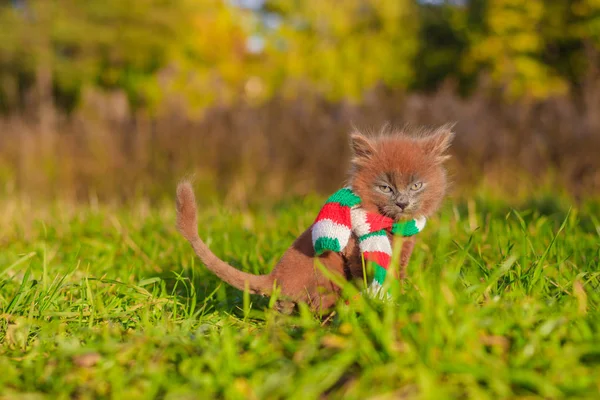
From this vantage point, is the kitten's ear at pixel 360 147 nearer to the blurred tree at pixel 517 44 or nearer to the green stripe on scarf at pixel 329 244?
the green stripe on scarf at pixel 329 244

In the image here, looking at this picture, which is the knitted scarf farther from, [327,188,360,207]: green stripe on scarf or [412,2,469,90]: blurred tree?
[412,2,469,90]: blurred tree

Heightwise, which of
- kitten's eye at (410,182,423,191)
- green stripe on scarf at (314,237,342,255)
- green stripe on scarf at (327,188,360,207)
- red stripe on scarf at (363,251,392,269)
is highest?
kitten's eye at (410,182,423,191)

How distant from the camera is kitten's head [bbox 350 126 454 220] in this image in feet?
7.70

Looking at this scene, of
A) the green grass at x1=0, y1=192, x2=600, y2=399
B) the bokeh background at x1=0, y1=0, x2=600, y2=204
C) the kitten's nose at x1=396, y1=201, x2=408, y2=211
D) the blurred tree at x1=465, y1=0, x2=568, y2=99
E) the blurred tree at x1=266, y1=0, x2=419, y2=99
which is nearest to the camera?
the green grass at x1=0, y1=192, x2=600, y2=399

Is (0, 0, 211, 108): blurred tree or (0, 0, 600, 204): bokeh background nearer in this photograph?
(0, 0, 600, 204): bokeh background

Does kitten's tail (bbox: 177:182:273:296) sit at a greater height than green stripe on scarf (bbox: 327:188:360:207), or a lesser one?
lesser

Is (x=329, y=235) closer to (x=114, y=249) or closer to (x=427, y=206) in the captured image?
(x=427, y=206)

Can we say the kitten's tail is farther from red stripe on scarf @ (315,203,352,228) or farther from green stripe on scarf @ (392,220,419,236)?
green stripe on scarf @ (392,220,419,236)

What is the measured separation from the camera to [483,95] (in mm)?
9641

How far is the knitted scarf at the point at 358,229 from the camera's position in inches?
87.8

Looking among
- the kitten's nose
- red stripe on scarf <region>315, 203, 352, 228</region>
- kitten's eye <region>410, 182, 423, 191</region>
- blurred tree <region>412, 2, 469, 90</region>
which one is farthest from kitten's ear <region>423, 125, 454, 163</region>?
blurred tree <region>412, 2, 469, 90</region>

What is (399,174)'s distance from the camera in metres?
2.32

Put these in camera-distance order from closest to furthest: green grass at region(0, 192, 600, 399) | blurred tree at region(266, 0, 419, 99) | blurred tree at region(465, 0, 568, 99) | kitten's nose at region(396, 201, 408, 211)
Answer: green grass at region(0, 192, 600, 399), kitten's nose at region(396, 201, 408, 211), blurred tree at region(465, 0, 568, 99), blurred tree at region(266, 0, 419, 99)

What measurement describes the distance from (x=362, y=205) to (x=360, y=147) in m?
0.25
